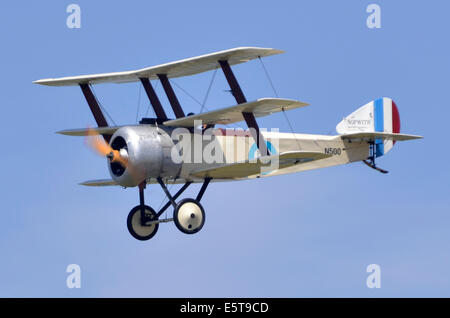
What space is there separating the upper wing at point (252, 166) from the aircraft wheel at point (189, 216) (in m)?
0.82

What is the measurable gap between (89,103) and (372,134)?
271 inches

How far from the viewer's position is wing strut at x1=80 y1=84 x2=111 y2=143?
2764cm

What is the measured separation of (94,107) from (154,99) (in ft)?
5.11

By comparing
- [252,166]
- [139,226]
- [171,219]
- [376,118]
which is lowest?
[139,226]

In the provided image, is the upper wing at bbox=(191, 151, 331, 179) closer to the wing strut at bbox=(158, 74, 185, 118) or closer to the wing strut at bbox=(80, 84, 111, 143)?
the wing strut at bbox=(158, 74, 185, 118)

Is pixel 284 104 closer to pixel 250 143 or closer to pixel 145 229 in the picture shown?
pixel 250 143

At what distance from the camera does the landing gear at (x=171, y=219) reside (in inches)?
1029

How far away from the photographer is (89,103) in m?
27.8

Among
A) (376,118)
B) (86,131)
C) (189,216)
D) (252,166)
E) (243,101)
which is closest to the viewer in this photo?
(243,101)

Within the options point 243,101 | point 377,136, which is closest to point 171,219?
point 243,101

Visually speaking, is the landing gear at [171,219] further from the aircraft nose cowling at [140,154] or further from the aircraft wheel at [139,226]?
the aircraft nose cowling at [140,154]

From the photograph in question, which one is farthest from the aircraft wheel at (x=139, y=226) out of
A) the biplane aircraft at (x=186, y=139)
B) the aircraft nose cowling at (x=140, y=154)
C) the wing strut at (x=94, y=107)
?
the wing strut at (x=94, y=107)

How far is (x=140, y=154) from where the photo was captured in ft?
85.5

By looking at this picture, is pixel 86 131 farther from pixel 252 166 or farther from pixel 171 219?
pixel 252 166
